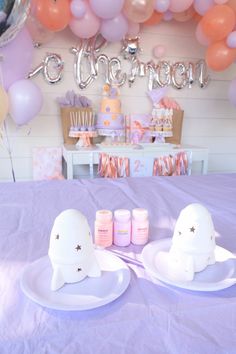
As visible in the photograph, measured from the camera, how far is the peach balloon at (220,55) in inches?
80.8

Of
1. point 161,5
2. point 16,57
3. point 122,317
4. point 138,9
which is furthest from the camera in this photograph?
point 161,5

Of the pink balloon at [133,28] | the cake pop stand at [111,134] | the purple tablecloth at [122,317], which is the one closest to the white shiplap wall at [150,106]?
the pink balloon at [133,28]

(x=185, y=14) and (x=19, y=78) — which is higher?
(x=185, y=14)

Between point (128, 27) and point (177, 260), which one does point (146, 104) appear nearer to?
point (128, 27)

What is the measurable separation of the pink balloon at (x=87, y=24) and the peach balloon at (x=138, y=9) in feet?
0.66

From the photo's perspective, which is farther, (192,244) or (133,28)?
(133,28)

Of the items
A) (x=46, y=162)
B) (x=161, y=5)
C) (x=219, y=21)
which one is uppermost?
(x=161, y=5)

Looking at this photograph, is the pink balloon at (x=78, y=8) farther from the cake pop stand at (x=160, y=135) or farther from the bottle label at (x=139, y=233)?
the bottle label at (x=139, y=233)

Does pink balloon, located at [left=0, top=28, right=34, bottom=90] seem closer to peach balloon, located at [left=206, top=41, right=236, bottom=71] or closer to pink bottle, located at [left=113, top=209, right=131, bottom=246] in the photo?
peach balloon, located at [left=206, top=41, right=236, bottom=71]

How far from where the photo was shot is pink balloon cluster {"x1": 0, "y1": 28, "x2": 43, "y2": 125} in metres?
1.77

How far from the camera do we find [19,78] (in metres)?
1.91

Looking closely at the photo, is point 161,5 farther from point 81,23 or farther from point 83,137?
point 83,137

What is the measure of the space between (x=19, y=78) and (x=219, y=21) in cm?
130

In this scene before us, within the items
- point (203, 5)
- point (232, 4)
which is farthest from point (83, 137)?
point (232, 4)
